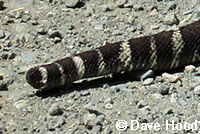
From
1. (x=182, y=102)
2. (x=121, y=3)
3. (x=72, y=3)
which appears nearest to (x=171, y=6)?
(x=121, y=3)

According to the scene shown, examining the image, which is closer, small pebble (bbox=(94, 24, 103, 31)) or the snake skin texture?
the snake skin texture

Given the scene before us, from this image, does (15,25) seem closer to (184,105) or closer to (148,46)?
(148,46)

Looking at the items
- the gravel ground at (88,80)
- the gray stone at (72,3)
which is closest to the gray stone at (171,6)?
the gravel ground at (88,80)

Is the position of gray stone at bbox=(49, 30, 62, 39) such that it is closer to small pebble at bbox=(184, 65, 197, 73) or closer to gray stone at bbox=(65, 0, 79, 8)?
gray stone at bbox=(65, 0, 79, 8)

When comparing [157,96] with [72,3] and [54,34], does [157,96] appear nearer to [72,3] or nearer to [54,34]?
[54,34]

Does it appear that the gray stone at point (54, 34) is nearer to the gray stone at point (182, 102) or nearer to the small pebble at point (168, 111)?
the gray stone at point (182, 102)

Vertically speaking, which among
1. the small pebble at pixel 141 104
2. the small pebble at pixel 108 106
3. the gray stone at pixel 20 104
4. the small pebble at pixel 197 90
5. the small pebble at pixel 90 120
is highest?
the small pebble at pixel 90 120

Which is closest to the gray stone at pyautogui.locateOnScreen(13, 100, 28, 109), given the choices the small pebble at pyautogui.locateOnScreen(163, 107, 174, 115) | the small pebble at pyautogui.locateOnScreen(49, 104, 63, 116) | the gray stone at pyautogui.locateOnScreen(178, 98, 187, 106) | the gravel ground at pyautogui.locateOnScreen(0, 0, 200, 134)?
the gravel ground at pyautogui.locateOnScreen(0, 0, 200, 134)

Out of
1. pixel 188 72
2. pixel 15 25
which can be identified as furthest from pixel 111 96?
pixel 15 25
